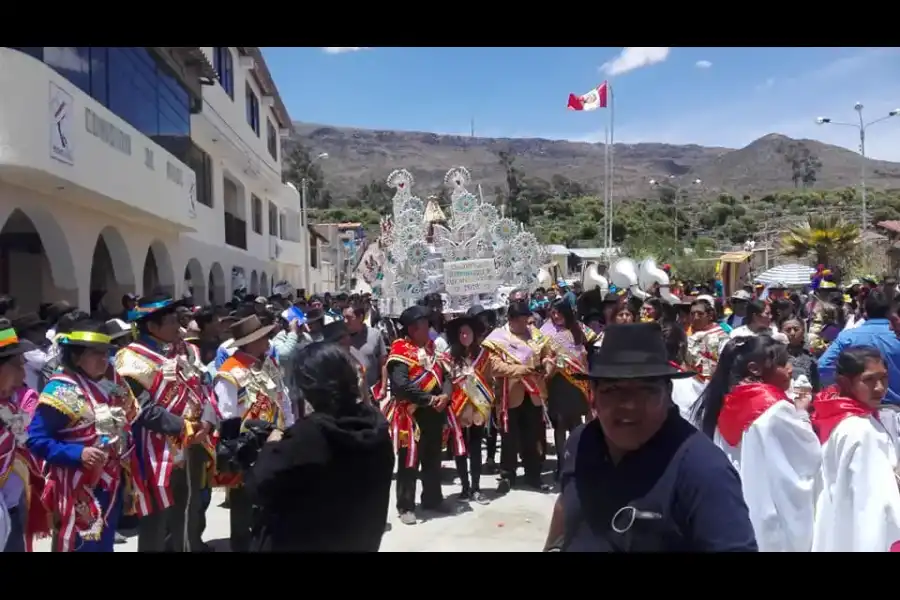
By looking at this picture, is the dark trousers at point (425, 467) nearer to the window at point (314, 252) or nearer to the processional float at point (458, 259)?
the processional float at point (458, 259)

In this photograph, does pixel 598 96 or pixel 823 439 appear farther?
pixel 598 96

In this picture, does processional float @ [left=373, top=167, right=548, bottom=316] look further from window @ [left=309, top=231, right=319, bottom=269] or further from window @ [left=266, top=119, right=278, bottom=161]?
window @ [left=309, top=231, right=319, bottom=269]

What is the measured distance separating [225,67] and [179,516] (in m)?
20.4

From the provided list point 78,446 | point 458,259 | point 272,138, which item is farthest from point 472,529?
point 272,138

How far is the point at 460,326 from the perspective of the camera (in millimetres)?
7406

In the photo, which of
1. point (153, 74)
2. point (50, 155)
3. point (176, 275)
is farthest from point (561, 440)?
point (176, 275)

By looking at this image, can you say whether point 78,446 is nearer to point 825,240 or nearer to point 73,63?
point 73,63

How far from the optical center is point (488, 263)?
1165 centimetres

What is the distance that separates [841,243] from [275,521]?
2314cm

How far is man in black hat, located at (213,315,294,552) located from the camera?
199 inches

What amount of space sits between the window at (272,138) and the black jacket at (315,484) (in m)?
30.0

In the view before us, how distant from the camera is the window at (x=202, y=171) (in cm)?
2052

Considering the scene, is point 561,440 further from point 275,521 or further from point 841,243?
point 841,243

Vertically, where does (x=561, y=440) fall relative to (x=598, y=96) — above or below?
below
